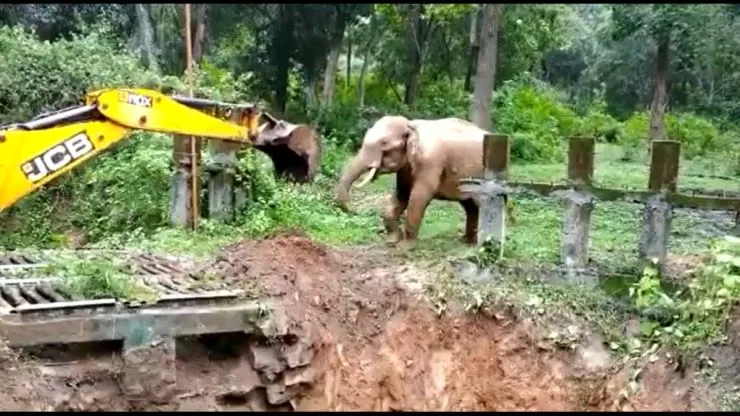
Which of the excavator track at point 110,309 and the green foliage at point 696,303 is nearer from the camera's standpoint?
the excavator track at point 110,309

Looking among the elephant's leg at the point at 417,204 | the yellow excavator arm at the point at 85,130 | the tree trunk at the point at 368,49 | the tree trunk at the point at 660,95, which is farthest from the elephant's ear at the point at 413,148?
the tree trunk at the point at 368,49

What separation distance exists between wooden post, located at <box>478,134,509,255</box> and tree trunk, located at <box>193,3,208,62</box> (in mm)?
15329

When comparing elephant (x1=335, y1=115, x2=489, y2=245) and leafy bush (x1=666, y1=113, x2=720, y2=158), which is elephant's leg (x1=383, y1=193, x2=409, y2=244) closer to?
elephant (x1=335, y1=115, x2=489, y2=245)

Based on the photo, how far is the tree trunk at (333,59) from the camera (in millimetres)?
24547

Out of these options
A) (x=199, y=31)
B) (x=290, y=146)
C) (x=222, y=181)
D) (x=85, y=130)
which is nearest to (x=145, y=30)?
(x=199, y=31)

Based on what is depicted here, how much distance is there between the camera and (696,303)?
7223mm

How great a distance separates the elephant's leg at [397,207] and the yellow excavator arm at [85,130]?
1.82 metres

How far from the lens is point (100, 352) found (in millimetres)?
7098

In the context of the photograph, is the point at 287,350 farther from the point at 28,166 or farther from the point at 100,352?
the point at 28,166

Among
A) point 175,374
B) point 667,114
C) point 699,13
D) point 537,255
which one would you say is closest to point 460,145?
point 537,255

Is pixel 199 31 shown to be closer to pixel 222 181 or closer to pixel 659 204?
pixel 222 181

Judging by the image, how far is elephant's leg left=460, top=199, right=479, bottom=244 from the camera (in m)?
10.2

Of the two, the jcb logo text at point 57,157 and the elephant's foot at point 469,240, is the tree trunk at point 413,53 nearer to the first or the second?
the elephant's foot at point 469,240

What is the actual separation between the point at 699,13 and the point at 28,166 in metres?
13.8
